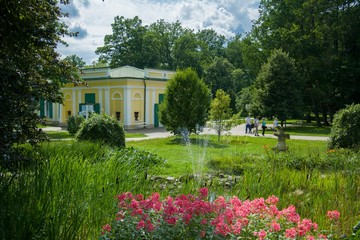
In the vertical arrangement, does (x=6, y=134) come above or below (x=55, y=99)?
below

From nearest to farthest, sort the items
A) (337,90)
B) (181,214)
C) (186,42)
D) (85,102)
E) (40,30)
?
1. (181,214)
2. (40,30)
3. (85,102)
4. (337,90)
5. (186,42)

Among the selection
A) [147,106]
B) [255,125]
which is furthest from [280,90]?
[147,106]

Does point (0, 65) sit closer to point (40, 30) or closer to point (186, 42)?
point (40, 30)

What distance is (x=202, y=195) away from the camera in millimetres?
3730

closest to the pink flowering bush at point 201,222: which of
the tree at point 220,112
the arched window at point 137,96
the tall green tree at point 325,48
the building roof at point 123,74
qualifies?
the tree at point 220,112

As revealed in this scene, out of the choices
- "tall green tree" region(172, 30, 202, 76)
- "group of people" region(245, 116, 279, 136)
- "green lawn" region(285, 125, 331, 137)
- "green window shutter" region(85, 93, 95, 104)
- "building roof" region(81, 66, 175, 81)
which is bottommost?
"green lawn" region(285, 125, 331, 137)

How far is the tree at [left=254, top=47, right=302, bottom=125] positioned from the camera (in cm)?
2970

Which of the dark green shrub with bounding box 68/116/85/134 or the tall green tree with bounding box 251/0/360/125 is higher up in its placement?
the tall green tree with bounding box 251/0/360/125

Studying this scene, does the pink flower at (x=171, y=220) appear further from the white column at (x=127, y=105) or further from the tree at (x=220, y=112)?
the white column at (x=127, y=105)

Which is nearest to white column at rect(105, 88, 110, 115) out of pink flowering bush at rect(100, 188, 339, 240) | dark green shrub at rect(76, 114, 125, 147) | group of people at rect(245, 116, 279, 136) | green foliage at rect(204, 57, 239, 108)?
group of people at rect(245, 116, 279, 136)

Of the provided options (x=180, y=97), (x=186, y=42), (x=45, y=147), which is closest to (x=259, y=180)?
(x=45, y=147)

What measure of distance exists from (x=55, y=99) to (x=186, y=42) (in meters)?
48.5

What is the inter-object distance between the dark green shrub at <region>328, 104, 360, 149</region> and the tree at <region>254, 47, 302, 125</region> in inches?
603

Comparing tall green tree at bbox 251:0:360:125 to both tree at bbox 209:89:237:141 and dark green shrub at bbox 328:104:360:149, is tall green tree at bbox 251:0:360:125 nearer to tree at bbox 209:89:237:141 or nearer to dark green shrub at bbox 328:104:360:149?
tree at bbox 209:89:237:141
